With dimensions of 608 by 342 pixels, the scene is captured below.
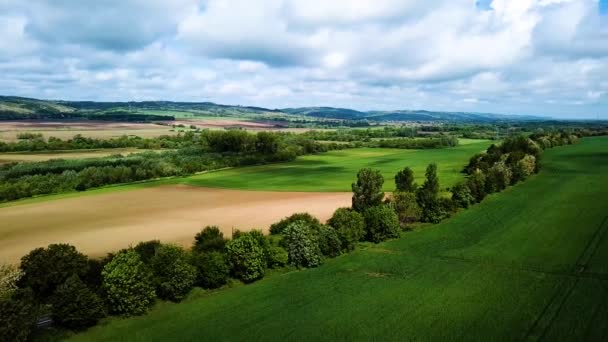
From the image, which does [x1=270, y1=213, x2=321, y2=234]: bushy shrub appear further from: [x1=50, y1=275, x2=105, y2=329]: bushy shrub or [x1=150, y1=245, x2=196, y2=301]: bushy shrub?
[x1=50, y1=275, x2=105, y2=329]: bushy shrub

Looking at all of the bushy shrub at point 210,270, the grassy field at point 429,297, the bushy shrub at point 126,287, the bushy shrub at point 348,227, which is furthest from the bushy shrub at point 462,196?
the bushy shrub at point 126,287

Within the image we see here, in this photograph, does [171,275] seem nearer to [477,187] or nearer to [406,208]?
[406,208]

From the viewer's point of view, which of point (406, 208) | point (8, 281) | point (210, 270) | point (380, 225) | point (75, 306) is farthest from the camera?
A: point (406, 208)

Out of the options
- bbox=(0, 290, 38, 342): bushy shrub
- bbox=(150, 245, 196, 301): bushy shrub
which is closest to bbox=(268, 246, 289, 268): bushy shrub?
bbox=(150, 245, 196, 301): bushy shrub

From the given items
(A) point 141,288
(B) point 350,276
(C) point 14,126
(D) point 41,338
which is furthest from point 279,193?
(C) point 14,126

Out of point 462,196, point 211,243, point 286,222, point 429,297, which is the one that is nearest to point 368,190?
point 286,222

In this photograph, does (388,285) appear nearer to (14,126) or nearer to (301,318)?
(301,318)

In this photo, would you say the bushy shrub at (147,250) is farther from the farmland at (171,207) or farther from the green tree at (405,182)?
the green tree at (405,182)
